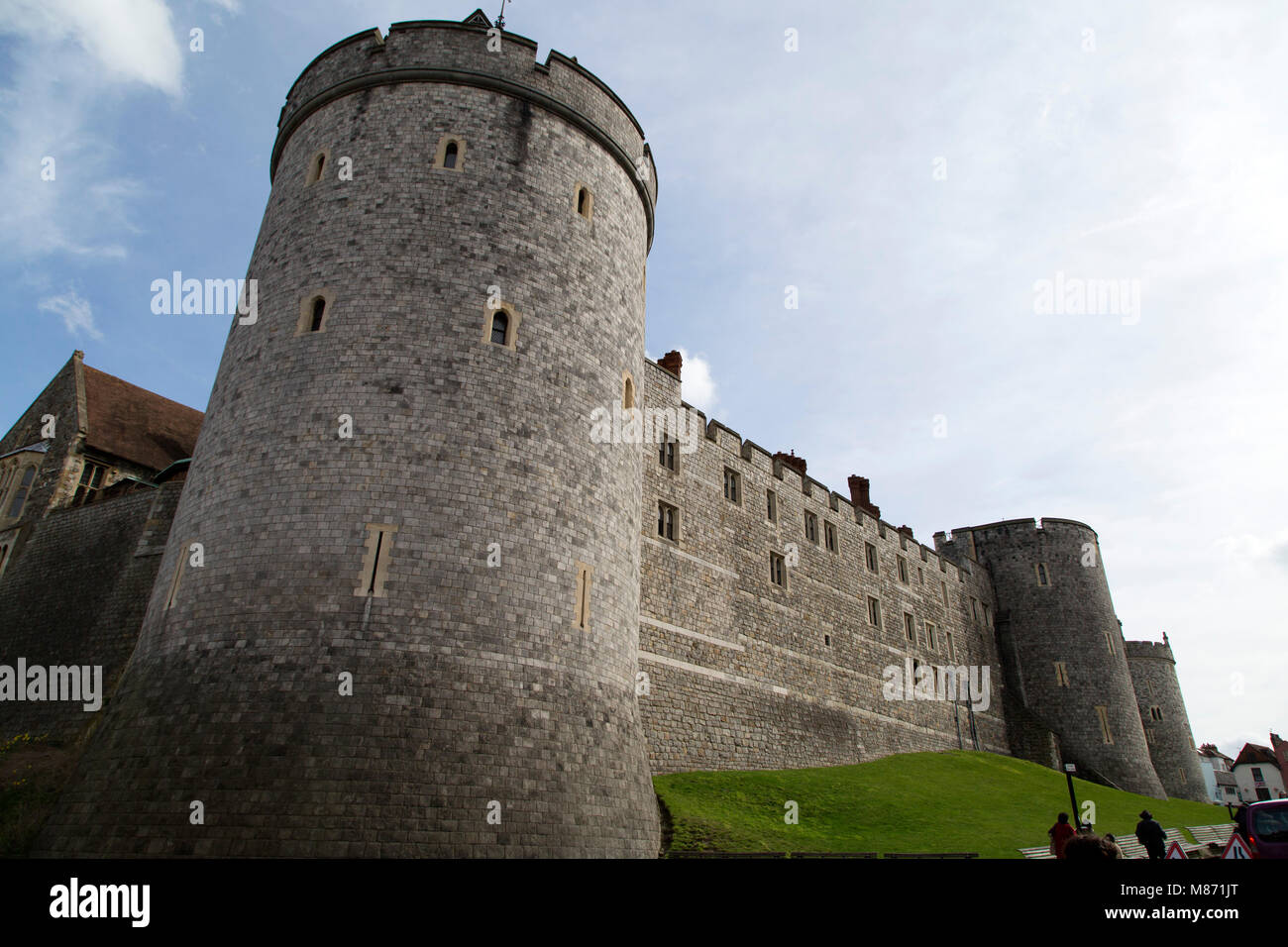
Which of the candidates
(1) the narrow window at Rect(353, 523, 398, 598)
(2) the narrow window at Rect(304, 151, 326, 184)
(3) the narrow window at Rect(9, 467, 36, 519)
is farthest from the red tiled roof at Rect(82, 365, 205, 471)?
(1) the narrow window at Rect(353, 523, 398, 598)

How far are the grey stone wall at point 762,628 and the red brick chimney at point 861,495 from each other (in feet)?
4.23

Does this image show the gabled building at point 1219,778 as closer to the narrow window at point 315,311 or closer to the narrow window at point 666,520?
the narrow window at point 666,520

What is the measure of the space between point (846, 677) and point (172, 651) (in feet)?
70.4

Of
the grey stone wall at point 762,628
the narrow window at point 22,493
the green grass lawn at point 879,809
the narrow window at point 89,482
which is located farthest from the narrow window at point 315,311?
the narrow window at point 22,493

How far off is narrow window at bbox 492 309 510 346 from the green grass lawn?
9.14 meters

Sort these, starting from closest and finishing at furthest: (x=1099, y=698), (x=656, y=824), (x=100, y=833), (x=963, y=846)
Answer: (x=100, y=833) → (x=656, y=824) → (x=963, y=846) → (x=1099, y=698)

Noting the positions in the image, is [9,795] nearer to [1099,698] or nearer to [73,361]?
[73,361]

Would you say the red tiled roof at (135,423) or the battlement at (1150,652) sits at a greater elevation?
the red tiled roof at (135,423)

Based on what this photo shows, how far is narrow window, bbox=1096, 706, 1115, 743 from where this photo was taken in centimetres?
3697

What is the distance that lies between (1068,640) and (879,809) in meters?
27.0

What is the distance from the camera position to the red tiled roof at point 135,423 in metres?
24.1

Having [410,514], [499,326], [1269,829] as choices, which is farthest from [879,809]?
[499,326]
